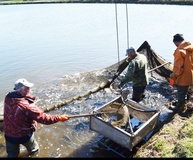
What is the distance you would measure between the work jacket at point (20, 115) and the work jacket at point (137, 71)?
2.30 m

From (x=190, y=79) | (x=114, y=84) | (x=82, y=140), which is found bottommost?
(x=82, y=140)

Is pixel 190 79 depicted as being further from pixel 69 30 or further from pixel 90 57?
pixel 69 30

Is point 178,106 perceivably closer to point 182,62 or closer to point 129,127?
point 182,62

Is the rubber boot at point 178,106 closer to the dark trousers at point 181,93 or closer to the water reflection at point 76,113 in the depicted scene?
the dark trousers at point 181,93

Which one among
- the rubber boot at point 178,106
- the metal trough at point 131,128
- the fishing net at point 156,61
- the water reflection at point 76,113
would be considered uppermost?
the fishing net at point 156,61

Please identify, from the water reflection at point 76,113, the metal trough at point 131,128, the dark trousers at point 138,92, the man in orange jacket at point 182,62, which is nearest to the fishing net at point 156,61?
the water reflection at point 76,113

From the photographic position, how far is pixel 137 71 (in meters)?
5.67

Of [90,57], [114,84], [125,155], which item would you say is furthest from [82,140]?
[90,57]

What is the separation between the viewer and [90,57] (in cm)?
1293

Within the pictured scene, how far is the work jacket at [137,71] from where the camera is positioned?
18.1 ft

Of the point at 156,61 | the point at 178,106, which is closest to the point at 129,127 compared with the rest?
the point at 178,106

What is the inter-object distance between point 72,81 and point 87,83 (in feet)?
2.44

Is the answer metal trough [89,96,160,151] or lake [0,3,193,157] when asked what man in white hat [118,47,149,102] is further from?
lake [0,3,193,157]

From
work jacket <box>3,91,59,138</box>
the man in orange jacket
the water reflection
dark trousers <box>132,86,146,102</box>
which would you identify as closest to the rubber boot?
the water reflection
